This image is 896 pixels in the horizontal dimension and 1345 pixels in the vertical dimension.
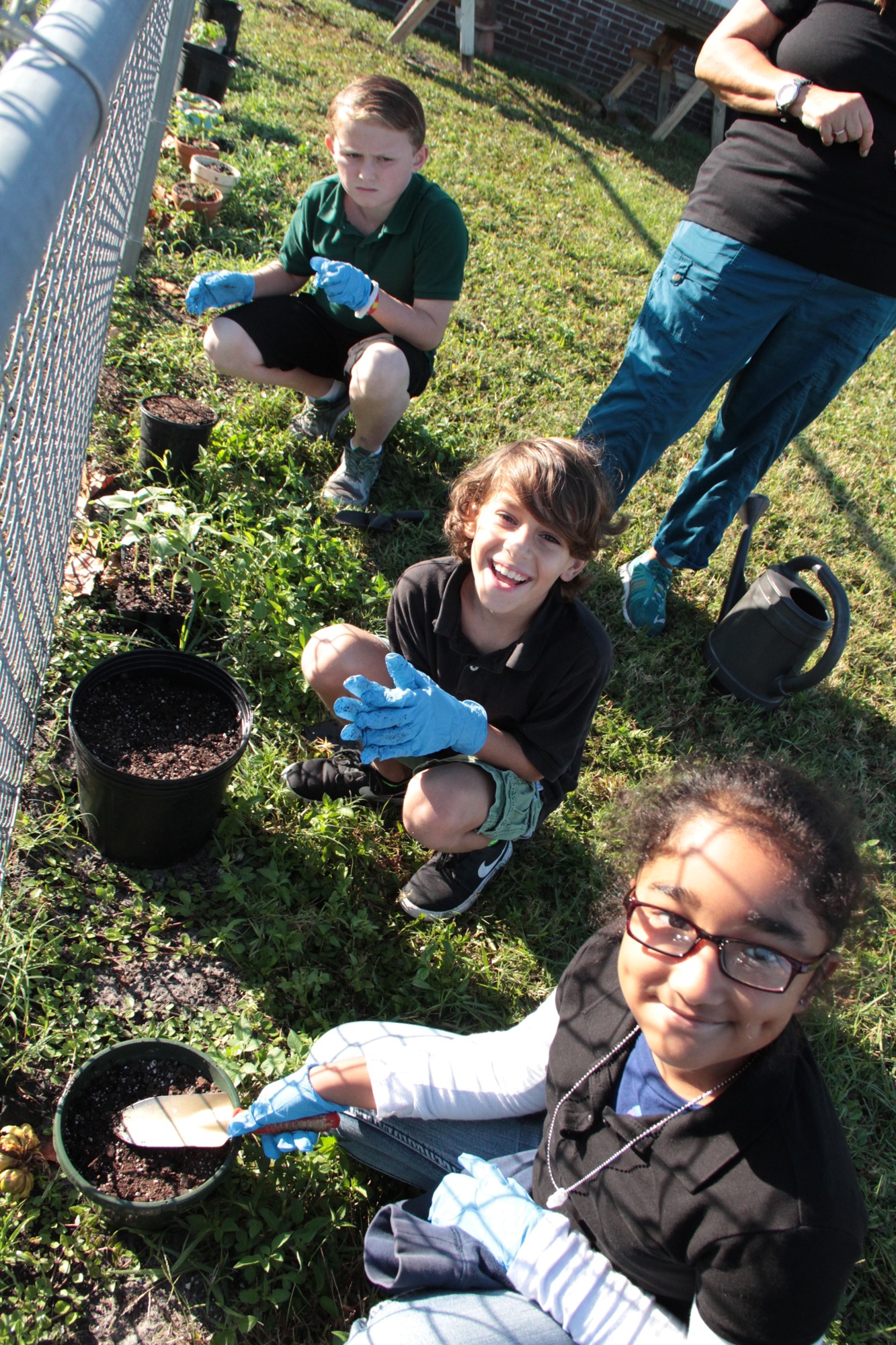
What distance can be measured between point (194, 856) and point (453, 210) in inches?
88.9

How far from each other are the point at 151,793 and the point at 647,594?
1.98m

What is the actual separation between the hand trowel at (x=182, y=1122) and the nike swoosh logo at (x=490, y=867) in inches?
28.9

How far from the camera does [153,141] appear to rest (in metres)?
3.76

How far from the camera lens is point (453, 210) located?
3.06 m

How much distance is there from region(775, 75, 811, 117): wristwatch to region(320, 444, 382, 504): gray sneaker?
1.58m

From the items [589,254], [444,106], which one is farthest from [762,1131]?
[444,106]

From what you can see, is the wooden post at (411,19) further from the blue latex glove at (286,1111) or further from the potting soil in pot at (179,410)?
the blue latex glove at (286,1111)

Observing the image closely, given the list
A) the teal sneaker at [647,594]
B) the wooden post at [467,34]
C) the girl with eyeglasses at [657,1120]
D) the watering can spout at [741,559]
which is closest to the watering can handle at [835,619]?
the watering can spout at [741,559]

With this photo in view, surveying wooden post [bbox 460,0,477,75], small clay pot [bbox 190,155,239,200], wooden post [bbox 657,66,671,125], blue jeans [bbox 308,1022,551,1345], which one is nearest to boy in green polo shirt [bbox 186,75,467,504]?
small clay pot [bbox 190,155,239,200]

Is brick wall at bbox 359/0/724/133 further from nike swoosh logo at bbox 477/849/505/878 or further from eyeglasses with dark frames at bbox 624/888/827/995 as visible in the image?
eyeglasses with dark frames at bbox 624/888/827/995

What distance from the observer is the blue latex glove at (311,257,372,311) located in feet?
9.11

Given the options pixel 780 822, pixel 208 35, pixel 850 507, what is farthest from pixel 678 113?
pixel 780 822

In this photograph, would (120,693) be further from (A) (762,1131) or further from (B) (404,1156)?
(A) (762,1131)

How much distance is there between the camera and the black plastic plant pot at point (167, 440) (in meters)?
2.86
